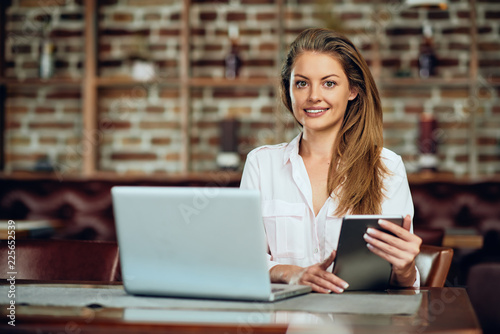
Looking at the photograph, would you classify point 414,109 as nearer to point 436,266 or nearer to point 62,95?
point 62,95

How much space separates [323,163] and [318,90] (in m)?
0.23

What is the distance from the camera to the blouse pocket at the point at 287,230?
171 cm

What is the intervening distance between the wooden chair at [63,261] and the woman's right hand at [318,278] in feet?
1.47

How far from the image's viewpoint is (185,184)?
3525mm

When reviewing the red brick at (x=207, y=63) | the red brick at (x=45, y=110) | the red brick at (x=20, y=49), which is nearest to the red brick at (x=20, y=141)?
the red brick at (x=45, y=110)

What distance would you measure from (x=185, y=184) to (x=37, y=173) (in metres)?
1.05

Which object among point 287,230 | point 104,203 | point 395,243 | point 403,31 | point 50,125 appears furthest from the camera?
point 50,125

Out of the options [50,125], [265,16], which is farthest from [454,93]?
[50,125]

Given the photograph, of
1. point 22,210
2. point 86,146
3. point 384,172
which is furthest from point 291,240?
point 86,146

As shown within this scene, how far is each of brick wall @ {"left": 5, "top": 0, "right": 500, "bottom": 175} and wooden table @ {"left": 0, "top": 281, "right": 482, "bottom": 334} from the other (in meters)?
2.87

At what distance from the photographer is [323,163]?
1.88 metres

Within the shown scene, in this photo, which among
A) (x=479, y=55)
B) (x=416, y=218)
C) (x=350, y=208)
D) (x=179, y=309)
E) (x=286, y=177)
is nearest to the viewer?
(x=179, y=309)

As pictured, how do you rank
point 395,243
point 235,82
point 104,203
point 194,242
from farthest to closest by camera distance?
point 235,82 → point 104,203 → point 395,243 → point 194,242

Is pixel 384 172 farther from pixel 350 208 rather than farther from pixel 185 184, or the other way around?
pixel 185 184
